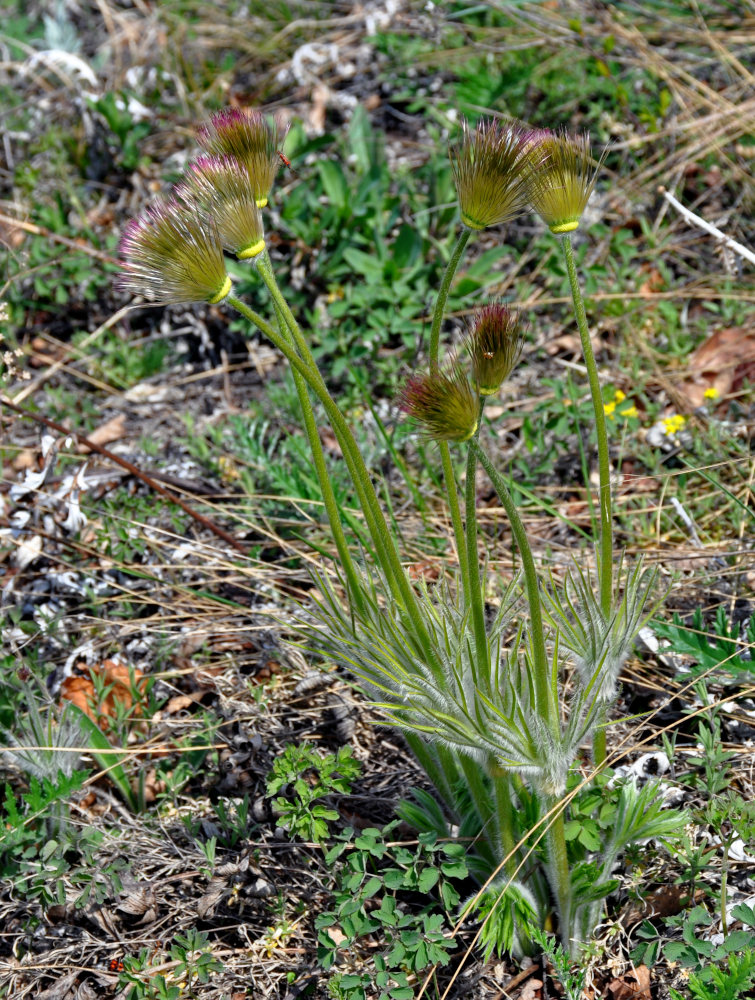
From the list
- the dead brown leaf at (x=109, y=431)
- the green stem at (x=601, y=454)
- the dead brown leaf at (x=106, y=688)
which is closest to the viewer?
the green stem at (x=601, y=454)

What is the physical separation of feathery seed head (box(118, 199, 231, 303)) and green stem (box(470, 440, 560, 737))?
1.31 ft

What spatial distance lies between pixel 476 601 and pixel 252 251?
583 millimetres

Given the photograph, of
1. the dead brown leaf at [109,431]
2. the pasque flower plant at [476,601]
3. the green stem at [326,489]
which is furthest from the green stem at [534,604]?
the dead brown leaf at [109,431]

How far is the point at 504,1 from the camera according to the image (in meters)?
3.77

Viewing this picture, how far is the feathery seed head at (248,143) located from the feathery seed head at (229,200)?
46mm

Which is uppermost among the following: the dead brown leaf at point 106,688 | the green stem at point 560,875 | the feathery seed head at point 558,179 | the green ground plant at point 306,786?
the feathery seed head at point 558,179

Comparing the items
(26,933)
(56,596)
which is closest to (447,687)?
(26,933)

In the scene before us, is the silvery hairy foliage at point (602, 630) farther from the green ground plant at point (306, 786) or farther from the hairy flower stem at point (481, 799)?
the green ground plant at point (306, 786)

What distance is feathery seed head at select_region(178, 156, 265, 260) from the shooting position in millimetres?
1269

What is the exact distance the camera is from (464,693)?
141 cm

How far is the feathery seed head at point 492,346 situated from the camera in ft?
4.03

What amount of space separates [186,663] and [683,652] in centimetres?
120

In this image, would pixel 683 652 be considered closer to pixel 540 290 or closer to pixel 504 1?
pixel 540 290

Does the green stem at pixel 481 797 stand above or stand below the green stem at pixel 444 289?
below
